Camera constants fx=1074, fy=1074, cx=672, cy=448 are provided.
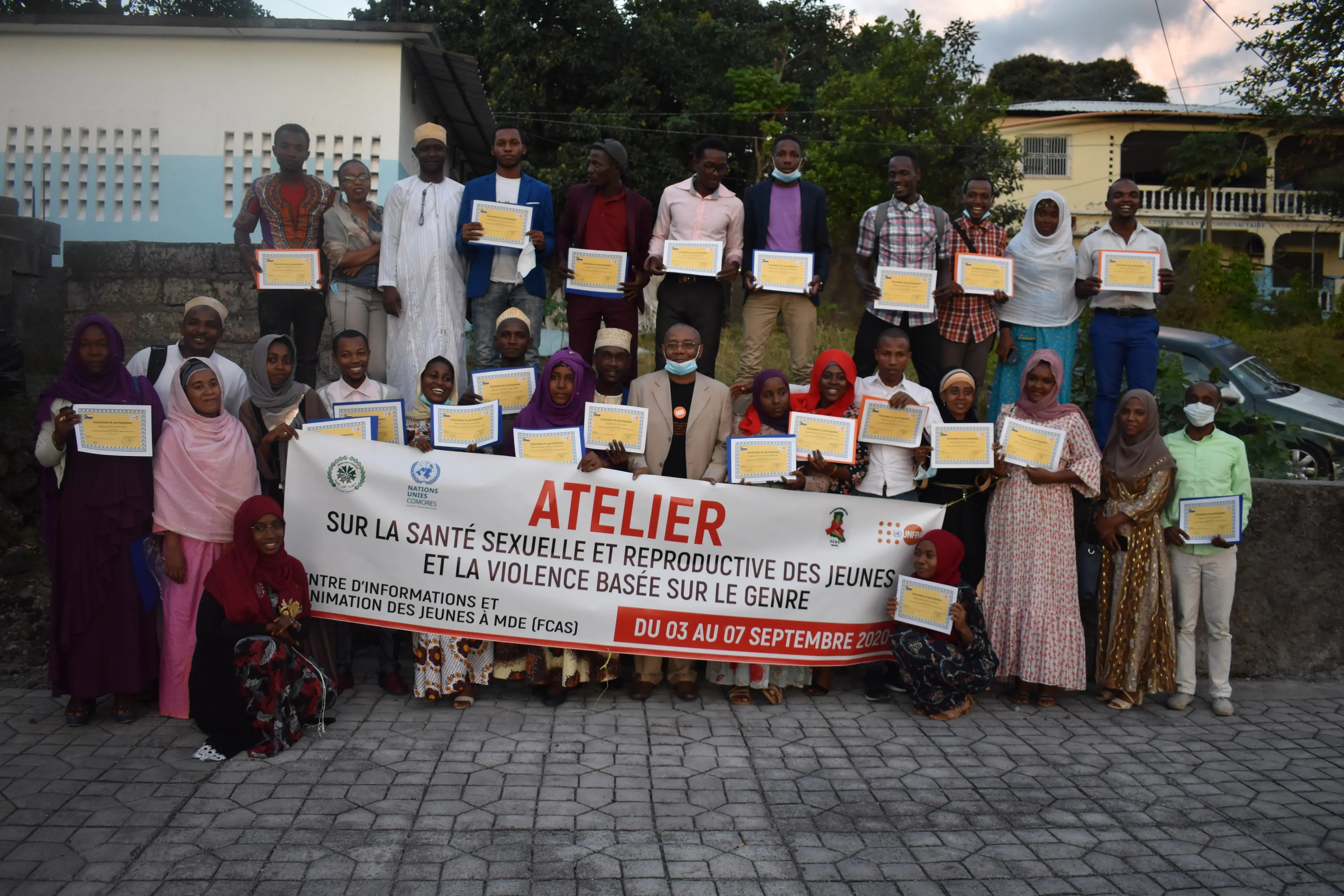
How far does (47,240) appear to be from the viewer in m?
9.92

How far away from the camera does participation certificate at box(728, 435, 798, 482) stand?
6.00 metres

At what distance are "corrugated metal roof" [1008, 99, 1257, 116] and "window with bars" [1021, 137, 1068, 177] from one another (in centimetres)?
89

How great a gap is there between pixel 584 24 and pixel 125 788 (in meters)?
20.7

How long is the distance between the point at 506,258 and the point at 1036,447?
12.1ft

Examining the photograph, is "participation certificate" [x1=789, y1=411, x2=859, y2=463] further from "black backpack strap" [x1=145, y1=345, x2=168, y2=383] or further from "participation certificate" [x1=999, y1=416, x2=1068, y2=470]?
"black backpack strap" [x1=145, y1=345, x2=168, y2=383]

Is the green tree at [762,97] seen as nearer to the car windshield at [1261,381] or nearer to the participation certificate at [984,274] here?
the car windshield at [1261,381]

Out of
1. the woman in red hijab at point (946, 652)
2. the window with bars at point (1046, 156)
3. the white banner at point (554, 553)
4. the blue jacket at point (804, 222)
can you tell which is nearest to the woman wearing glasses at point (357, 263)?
the white banner at point (554, 553)

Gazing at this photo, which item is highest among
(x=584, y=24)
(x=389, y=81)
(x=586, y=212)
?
(x=584, y=24)

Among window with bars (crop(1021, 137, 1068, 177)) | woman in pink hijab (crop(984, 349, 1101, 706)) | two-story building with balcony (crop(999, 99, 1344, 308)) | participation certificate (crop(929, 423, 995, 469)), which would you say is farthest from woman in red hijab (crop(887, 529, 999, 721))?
window with bars (crop(1021, 137, 1068, 177))

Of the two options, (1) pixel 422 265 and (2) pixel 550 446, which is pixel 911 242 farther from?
(1) pixel 422 265

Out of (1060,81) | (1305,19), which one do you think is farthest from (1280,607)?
(1060,81)

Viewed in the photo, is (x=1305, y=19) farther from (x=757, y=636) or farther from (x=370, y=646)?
(x=370, y=646)

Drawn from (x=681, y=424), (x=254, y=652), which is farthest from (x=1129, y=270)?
(x=254, y=652)

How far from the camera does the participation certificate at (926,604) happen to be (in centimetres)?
584
